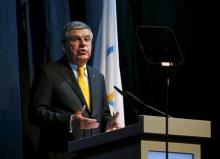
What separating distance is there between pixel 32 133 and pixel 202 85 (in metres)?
1.76

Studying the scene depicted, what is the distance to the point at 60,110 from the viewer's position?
13.6ft

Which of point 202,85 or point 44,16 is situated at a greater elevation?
point 44,16

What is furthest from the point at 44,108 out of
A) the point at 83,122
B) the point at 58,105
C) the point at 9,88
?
the point at 9,88

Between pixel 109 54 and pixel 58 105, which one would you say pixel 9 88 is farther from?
pixel 109 54

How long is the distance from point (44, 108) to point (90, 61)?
1578 mm

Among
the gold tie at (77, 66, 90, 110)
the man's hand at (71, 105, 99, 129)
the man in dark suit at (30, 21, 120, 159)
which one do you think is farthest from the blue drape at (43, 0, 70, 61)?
the man's hand at (71, 105, 99, 129)

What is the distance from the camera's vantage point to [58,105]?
416 cm

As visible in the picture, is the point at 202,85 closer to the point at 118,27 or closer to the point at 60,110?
the point at 118,27

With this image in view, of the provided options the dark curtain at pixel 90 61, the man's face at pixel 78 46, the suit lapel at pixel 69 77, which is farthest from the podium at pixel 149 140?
the dark curtain at pixel 90 61

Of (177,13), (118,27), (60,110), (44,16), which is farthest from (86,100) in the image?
(177,13)

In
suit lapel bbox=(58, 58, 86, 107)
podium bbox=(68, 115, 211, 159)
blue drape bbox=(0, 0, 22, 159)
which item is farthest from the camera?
blue drape bbox=(0, 0, 22, 159)

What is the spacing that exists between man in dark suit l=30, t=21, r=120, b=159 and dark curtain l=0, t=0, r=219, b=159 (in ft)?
1.30

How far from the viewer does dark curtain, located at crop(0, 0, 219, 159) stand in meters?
4.73

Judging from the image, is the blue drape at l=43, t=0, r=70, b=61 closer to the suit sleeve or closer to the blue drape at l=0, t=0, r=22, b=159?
the blue drape at l=0, t=0, r=22, b=159
